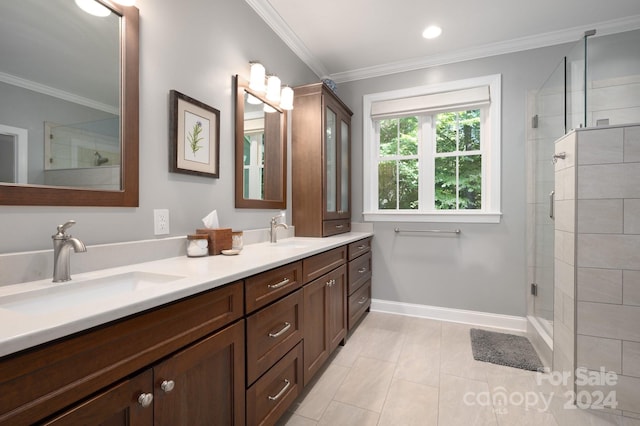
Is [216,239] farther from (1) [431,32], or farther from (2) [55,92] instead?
(1) [431,32]

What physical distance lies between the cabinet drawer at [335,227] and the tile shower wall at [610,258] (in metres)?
1.68

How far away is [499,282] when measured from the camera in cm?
275

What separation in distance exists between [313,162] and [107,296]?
1846mm

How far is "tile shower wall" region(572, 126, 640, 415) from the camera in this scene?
157 centimetres

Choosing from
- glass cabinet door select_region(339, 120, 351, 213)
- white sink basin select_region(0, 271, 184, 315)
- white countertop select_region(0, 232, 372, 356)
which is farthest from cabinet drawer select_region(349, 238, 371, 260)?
white sink basin select_region(0, 271, 184, 315)

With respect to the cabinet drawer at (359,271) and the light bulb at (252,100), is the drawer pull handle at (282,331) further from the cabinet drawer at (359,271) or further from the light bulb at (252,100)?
the light bulb at (252,100)

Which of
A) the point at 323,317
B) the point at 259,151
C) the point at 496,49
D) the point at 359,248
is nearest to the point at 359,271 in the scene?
the point at 359,248

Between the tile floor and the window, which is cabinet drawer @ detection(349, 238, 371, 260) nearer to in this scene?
the window

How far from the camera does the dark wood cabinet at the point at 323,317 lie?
66.0 inches

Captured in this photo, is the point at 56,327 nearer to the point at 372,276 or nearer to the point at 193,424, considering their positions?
the point at 193,424

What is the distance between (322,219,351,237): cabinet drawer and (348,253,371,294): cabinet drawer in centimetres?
33

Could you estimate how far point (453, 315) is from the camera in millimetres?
2889

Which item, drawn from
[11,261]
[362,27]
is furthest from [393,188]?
[11,261]

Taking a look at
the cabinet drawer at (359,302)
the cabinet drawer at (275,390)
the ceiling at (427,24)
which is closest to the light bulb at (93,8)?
the ceiling at (427,24)
